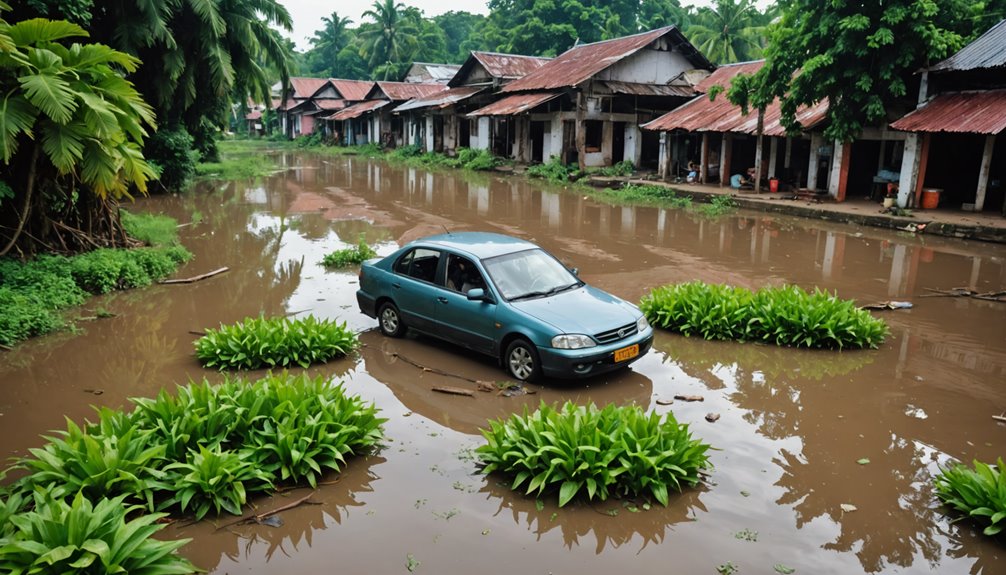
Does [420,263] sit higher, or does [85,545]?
[420,263]

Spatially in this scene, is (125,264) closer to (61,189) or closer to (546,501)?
(61,189)

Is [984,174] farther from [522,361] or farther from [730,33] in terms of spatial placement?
[730,33]

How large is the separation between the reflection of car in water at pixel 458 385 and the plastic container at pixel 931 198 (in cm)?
1596

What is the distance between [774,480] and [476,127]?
37.4 meters

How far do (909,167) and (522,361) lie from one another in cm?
1717

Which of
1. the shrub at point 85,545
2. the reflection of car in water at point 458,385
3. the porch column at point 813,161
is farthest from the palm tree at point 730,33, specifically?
the shrub at point 85,545

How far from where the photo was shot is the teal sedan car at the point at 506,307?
25.0 feet

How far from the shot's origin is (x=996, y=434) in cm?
679

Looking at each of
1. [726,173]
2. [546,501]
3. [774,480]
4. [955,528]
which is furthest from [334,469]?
[726,173]

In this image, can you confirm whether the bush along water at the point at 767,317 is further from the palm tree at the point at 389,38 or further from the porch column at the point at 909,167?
the palm tree at the point at 389,38

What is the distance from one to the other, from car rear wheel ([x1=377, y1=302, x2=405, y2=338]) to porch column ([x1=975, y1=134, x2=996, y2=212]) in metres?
16.6

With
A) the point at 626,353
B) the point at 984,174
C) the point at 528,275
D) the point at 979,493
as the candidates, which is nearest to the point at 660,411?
the point at 626,353

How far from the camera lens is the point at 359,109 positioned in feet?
170

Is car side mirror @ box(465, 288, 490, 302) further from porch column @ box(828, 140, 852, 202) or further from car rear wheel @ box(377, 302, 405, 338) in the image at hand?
porch column @ box(828, 140, 852, 202)
